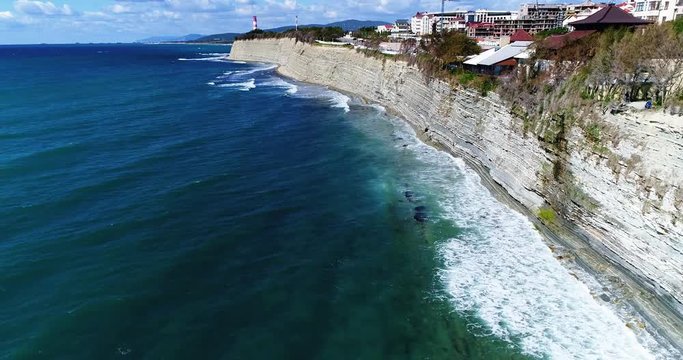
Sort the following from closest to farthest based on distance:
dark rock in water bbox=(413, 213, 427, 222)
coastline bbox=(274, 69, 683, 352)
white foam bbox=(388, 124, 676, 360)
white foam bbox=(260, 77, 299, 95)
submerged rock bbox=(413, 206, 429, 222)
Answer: white foam bbox=(388, 124, 676, 360)
coastline bbox=(274, 69, 683, 352)
dark rock in water bbox=(413, 213, 427, 222)
submerged rock bbox=(413, 206, 429, 222)
white foam bbox=(260, 77, 299, 95)

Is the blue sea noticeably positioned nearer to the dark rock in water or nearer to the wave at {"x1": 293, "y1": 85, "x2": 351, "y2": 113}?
the dark rock in water

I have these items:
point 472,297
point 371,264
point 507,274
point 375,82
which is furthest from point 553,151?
point 375,82

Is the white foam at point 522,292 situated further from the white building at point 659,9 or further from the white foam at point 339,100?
the white building at point 659,9

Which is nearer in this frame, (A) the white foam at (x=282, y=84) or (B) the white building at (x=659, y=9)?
(B) the white building at (x=659, y=9)

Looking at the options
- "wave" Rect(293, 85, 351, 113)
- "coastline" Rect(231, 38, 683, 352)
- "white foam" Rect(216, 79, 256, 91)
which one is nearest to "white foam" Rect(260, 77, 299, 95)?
"wave" Rect(293, 85, 351, 113)

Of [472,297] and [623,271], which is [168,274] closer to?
[472,297]

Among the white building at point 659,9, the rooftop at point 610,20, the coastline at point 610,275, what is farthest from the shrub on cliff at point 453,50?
the coastline at point 610,275

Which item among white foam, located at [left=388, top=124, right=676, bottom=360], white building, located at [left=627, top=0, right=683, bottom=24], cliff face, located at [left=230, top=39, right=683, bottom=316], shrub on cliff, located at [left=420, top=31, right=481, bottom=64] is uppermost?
white building, located at [left=627, top=0, right=683, bottom=24]
